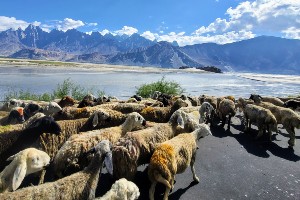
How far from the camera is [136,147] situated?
28.4 ft

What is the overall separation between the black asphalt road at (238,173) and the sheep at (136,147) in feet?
2.66

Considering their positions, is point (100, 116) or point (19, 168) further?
point (100, 116)

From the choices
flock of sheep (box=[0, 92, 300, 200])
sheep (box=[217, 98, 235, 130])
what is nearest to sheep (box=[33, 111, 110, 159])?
flock of sheep (box=[0, 92, 300, 200])

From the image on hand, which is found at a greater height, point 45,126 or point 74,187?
Answer: point 45,126

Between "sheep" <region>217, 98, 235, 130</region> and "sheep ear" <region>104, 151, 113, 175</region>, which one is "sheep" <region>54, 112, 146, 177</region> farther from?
"sheep" <region>217, 98, 235, 130</region>

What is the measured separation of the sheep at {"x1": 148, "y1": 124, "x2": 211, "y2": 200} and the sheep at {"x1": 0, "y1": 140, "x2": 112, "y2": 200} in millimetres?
1161

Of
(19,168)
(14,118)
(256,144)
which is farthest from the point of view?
(256,144)

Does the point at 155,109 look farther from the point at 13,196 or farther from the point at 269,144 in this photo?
the point at 13,196

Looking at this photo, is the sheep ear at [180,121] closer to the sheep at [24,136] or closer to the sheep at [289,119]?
the sheep at [24,136]

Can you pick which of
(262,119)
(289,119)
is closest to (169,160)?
(262,119)

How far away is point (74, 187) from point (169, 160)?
239cm

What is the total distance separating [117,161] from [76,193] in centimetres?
166

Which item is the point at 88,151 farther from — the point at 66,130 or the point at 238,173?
the point at 238,173

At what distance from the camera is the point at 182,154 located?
28.9ft
